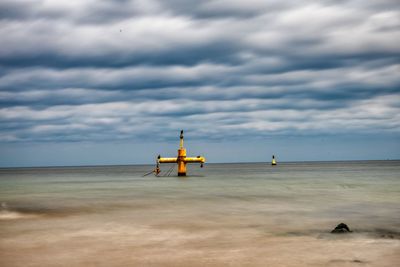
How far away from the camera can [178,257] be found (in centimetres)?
1223

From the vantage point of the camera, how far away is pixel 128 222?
20.6 m

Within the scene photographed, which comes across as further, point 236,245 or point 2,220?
point 2,220

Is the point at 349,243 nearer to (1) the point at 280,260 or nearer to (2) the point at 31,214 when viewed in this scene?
(1) the point at 280,260

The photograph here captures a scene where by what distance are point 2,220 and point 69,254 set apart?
10.8m

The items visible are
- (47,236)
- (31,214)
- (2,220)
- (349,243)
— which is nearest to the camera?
(349,243)

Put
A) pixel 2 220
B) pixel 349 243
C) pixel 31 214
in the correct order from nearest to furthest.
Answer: pixel 349 243 < pixel 2 220 < pixel 31 214

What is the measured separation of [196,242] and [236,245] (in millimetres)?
1503

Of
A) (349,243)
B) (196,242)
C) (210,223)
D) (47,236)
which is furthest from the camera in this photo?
(210,223)

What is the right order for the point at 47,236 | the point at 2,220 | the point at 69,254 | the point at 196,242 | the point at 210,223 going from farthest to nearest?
the point at 2,220 → the point at 210,223 → the point at 47,236 → the point at 196,242 → the point at 69,254

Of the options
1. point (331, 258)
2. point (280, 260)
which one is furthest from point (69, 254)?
point (331, 258)

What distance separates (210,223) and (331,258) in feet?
29.2

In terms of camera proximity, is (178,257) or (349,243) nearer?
(178,257)

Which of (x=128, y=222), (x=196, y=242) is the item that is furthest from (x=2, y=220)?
(x=196, y=242)

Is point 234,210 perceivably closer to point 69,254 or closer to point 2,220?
point 2,220
